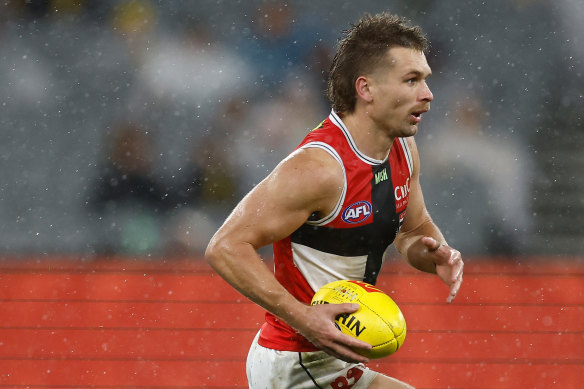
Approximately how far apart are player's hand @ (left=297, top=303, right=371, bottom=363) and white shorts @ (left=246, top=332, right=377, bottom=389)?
35cm

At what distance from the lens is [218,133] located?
10.2 meters

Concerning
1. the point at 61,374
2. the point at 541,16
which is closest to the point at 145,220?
the point at 61,374

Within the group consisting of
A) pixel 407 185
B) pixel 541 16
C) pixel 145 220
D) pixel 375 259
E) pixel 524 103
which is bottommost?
pixel 145 220

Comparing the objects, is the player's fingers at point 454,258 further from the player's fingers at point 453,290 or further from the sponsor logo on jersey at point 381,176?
the sponsor logo on jersey at point 381,176

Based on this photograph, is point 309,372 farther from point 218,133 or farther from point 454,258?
point 218,133

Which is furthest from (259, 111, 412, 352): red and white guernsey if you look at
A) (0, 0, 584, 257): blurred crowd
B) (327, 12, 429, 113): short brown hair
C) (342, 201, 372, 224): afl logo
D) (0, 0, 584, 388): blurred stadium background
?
(0, 0, 584, 257): blurred crowd

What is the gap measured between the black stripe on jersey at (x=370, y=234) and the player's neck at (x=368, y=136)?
0.06 m

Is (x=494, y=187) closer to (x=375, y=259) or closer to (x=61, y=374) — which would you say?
(x=61, y=374)

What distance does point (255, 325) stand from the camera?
23.0 ft

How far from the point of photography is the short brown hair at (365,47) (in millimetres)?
3086

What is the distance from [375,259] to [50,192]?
784 cm

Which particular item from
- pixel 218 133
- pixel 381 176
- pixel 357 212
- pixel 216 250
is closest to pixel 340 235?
pixel 357 212

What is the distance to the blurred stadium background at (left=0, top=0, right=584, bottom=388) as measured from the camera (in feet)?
29.7

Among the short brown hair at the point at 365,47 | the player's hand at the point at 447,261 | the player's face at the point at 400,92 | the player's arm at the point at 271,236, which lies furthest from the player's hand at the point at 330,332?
the short brown hair at the point at 365,47
